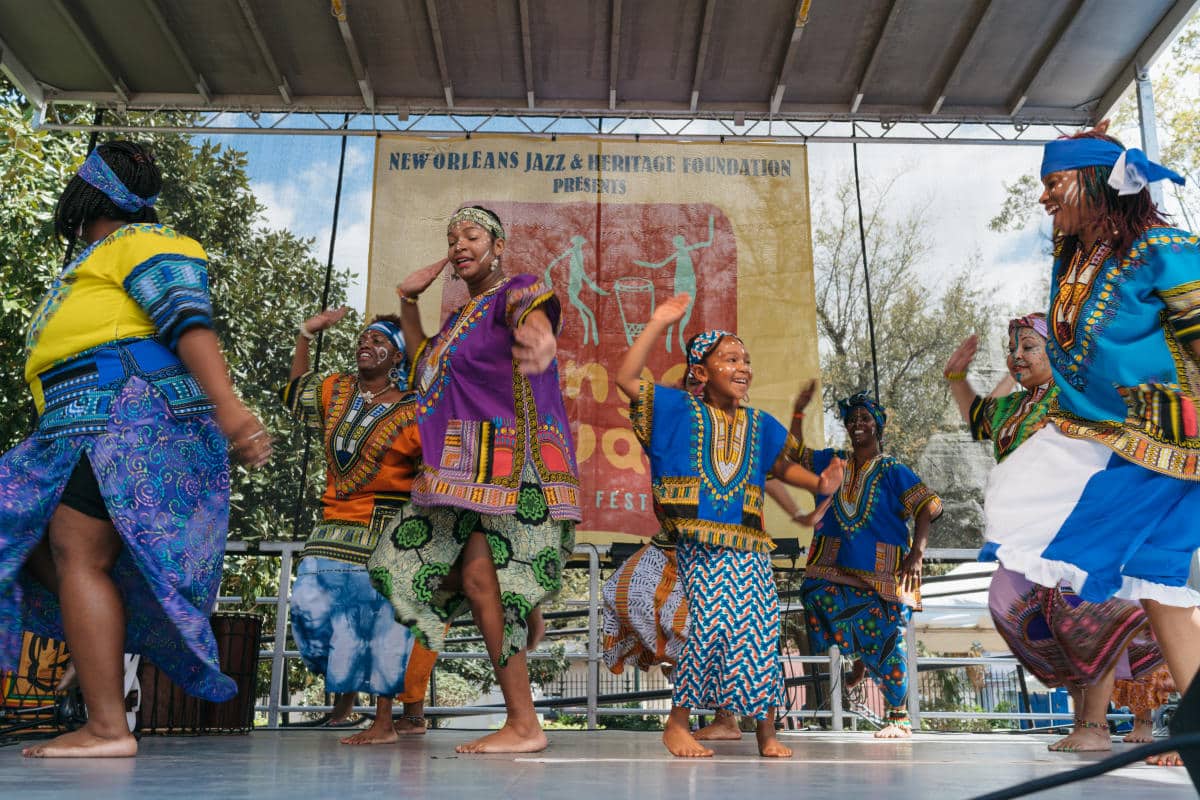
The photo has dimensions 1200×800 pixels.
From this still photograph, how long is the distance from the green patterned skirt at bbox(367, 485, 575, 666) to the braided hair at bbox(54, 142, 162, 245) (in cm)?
130

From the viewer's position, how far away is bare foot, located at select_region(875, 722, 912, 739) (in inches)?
200

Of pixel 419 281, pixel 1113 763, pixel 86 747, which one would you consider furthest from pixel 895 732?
pixel 1113 763

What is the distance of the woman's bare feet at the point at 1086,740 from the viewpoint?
12.9 ft

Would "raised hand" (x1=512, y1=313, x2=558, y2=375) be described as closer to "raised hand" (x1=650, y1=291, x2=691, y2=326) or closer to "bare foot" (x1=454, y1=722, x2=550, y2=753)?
"raised hand" (x1=650, y1=291, x2=691, y2=326)

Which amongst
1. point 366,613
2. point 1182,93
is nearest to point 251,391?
point 366,613

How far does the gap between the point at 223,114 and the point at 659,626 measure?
4.69m

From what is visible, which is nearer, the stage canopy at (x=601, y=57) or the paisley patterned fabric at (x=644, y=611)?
the paisley patterned fabric at (x=644, y=611)

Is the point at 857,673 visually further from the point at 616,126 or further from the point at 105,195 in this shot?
the point at 105,195

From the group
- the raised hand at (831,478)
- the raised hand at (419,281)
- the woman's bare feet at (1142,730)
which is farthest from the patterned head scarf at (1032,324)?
the raised hand at (419,281)

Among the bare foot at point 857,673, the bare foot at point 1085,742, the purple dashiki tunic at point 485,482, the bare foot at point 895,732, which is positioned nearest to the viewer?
the purple dashiki tunic at point 485,482

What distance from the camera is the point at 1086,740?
13.0 feet

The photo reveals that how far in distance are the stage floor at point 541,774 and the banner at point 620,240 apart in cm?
322

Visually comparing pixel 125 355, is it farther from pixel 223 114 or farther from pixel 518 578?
pixel 223 114

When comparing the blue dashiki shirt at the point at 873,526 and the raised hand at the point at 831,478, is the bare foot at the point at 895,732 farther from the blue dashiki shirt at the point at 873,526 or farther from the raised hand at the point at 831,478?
the raised hand at the point at 831,478
